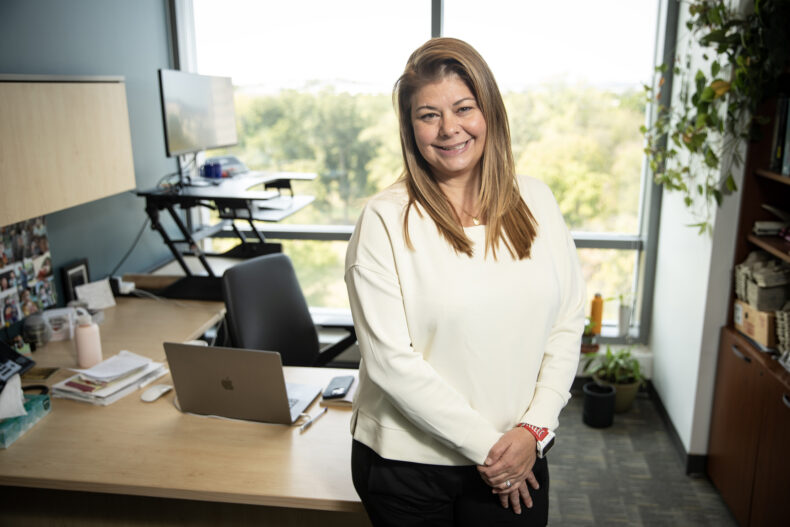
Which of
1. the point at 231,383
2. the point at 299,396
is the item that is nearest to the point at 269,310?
the point at 299,396

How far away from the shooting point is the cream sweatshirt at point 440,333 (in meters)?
1.33

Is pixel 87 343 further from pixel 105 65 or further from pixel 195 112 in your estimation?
pixel 105 65

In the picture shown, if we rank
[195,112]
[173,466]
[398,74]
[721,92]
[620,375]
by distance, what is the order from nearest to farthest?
[173,466]
[721,92]
[195,112]
[620,375]
[398,74]

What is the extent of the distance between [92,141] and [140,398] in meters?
1.00

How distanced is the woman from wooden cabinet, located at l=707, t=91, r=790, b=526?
1232 mm

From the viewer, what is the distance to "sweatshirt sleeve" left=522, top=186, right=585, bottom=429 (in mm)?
1450

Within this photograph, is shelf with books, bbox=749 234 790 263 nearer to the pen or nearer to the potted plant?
the potted plant

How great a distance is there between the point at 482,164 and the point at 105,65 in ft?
7.56

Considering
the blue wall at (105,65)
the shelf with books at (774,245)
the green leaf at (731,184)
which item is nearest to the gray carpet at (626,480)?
the shelf with books at (774,245)

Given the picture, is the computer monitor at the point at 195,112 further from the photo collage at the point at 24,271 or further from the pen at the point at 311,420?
the pen at the point at 311,420

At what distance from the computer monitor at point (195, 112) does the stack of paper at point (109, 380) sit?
975mm

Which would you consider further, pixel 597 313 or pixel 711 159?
pixel 597 313

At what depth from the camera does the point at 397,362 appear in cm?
133

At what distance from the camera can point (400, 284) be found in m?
1.35
